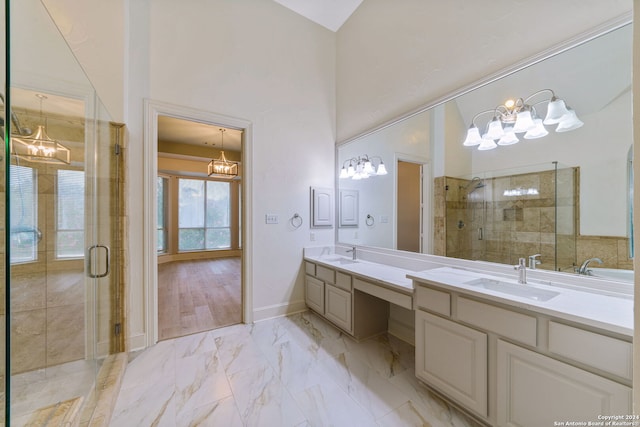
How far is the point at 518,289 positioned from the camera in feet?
4.96

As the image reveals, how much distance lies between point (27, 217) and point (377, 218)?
282 centimetres

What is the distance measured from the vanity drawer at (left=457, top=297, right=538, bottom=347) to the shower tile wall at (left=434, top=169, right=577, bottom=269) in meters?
0.61

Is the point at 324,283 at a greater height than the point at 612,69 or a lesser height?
lesser

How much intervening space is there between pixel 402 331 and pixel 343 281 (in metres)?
0.79

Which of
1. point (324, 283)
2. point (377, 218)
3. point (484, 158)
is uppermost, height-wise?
point (484, 158)

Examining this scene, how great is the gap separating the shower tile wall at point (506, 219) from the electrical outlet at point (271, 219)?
177cm

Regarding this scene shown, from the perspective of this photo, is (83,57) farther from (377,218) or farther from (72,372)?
(377,218)

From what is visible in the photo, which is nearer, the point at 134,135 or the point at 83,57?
the point at 83,57

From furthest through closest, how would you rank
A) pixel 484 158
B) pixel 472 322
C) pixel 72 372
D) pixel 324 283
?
1. pixel 324 283
2. pixel 484 158
3. pixel 72 372
4. pixel 472 322

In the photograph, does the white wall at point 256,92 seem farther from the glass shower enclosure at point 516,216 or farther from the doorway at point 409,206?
the glass shower enclosure at point 516,216

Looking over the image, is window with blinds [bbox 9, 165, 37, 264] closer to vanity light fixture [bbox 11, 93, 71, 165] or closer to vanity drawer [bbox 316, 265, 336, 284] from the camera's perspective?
vanity light fixture [bbox 11, 93, 71, 165]

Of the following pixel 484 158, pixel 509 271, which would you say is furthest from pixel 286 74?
pixel 509 271

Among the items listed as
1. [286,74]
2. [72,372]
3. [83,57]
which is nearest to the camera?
[72,372]

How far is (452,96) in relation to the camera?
1977 mm
